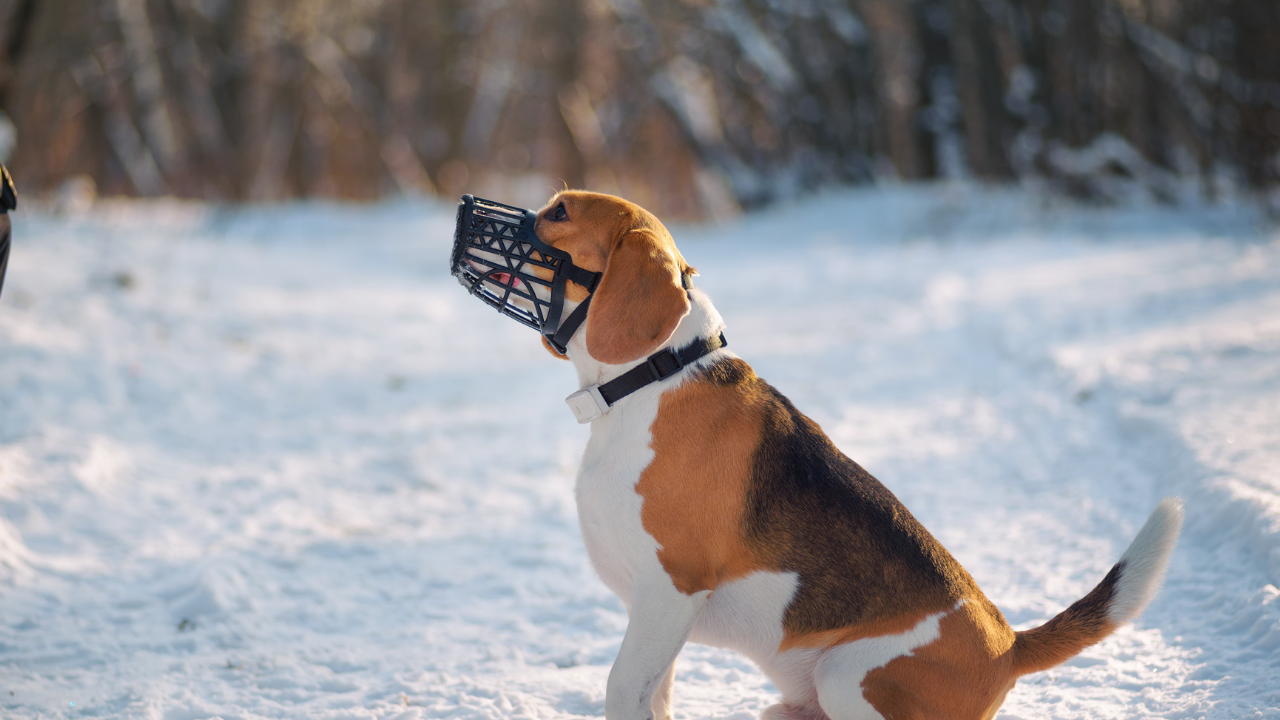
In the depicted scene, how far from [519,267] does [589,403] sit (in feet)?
1.53

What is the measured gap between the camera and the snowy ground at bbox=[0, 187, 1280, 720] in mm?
3162

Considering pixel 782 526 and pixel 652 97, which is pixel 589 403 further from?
pixel 652 97

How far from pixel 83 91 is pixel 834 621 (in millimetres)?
16985

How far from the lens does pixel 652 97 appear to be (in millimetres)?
21234

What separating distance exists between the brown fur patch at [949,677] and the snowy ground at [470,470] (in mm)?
640

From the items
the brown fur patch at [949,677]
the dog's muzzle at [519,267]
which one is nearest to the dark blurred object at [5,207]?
the dog's muzzle at [519,267]

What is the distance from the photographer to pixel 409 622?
144 inches

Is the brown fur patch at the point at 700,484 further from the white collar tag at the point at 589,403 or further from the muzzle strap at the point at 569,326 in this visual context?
the muzzle strap at the point at 569,326

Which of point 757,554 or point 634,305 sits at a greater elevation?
point 634,305

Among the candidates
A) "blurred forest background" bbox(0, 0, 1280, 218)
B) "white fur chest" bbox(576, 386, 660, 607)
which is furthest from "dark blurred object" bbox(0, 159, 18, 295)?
"blurred forest background" bbox(0, 0, 1280, 218)

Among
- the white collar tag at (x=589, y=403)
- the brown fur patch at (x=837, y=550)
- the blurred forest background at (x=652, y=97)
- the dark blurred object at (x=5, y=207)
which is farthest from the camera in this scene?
the blurred forest background at (x=652, y=97)

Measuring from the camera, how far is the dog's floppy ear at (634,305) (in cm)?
247

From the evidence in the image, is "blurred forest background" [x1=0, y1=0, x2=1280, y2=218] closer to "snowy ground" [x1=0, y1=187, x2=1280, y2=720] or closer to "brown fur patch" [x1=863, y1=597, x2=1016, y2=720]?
"snowy ground" [x1=0, y1=187, x2=1280, y2=720]

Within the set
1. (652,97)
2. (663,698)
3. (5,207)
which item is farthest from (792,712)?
(652,97)
